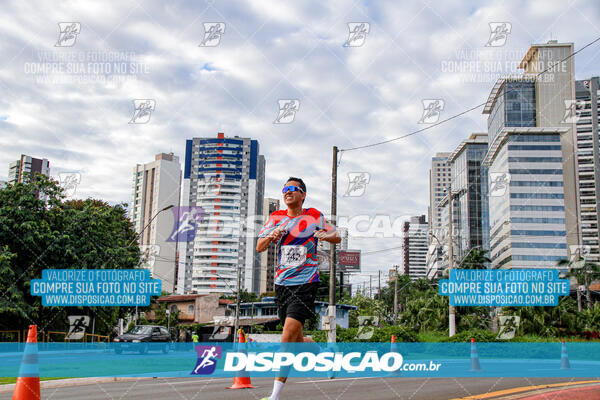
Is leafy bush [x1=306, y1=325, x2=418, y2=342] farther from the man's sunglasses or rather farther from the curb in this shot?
the man's sunglasses

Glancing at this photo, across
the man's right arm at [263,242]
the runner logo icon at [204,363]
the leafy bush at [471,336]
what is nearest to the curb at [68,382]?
the runner logo icon at [204,363]

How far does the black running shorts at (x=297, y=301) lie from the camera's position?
4318 millimetres

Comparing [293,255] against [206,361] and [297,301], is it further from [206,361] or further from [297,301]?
[206,361]

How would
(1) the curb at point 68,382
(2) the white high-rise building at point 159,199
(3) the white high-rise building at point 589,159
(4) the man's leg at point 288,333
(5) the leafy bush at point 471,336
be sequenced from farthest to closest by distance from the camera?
1. (3) the white high-rise building at point 589,159
2. (2) the white high-rise building at point 159,199
3. (5) the leafy bush at point 471,336
4. (1) the curb at point 68,382
5. (4) the man's leg at point 288,333

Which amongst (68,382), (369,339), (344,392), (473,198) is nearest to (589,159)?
(473,198)

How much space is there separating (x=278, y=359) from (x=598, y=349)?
28.5m

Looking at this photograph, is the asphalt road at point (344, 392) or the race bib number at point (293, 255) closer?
the race bib number at point (293, 255)

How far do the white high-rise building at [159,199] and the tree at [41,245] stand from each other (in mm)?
108131

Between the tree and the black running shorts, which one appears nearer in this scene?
the black running shorts

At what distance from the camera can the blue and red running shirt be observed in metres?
4.51

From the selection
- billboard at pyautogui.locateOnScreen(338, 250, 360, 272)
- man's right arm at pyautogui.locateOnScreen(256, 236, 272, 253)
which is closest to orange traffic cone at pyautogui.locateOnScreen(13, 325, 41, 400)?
man's right arm at pyautogui.locateOnScreen(256, 236, 272, 253)

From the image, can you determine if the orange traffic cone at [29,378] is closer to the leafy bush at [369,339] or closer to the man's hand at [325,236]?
the man's hand at [325,236]

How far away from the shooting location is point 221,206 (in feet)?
509

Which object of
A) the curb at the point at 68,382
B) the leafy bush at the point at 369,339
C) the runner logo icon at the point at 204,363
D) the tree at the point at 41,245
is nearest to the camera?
the curb at the point at 68,382
